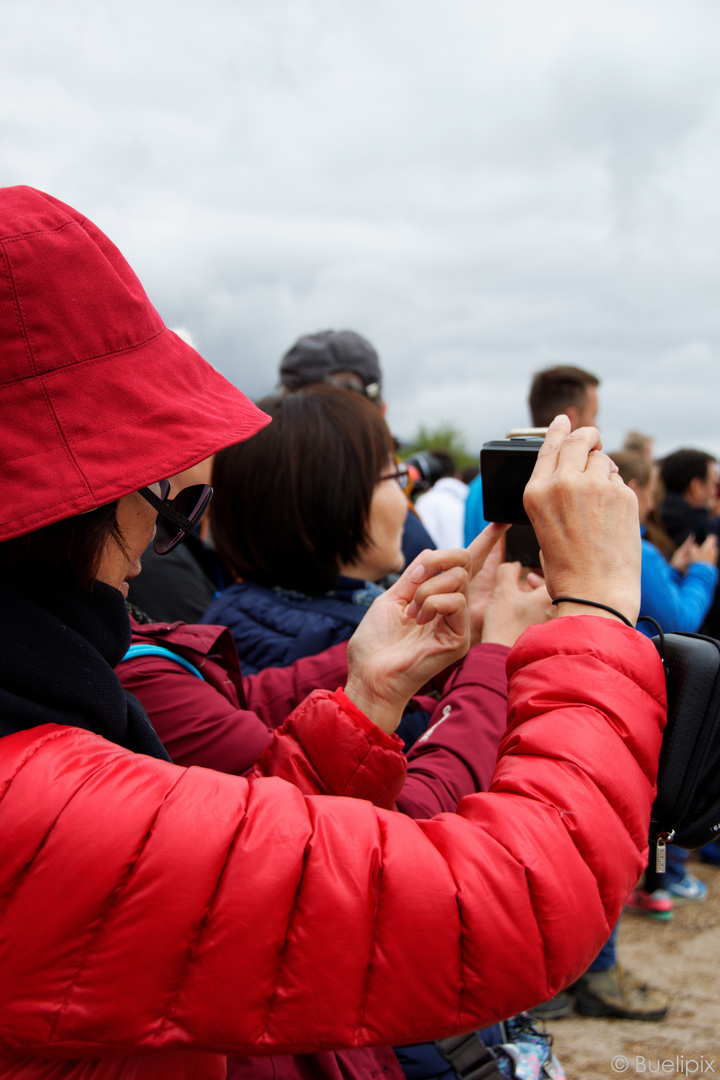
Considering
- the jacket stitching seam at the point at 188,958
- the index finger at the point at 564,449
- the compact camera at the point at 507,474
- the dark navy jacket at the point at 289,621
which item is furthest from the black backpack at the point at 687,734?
the dark navy jacket at the point at 289,621

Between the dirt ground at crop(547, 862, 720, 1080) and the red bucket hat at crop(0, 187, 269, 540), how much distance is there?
2.72 meters

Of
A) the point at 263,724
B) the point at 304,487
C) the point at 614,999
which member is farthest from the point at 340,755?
the point at 614,999

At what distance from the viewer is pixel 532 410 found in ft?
15.5

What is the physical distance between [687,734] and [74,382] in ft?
3.11

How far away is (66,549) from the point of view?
3.38 feet

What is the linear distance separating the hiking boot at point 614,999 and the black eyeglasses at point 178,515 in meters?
2.90

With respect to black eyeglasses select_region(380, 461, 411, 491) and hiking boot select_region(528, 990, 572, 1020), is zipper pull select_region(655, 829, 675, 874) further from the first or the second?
hiking boot select_region(528, 990, 572, 1020)

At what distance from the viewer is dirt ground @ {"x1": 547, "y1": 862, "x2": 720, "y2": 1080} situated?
2.77 meters

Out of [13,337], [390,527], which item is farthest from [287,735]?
[390,527]

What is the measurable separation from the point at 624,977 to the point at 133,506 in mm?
3384

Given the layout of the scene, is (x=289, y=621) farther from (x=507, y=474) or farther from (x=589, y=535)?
(x=589, y=535)

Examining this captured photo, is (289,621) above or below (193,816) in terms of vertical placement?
below

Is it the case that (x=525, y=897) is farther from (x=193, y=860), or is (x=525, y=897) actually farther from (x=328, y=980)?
(x=193, y=860)

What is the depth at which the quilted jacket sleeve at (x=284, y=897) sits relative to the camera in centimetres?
84
